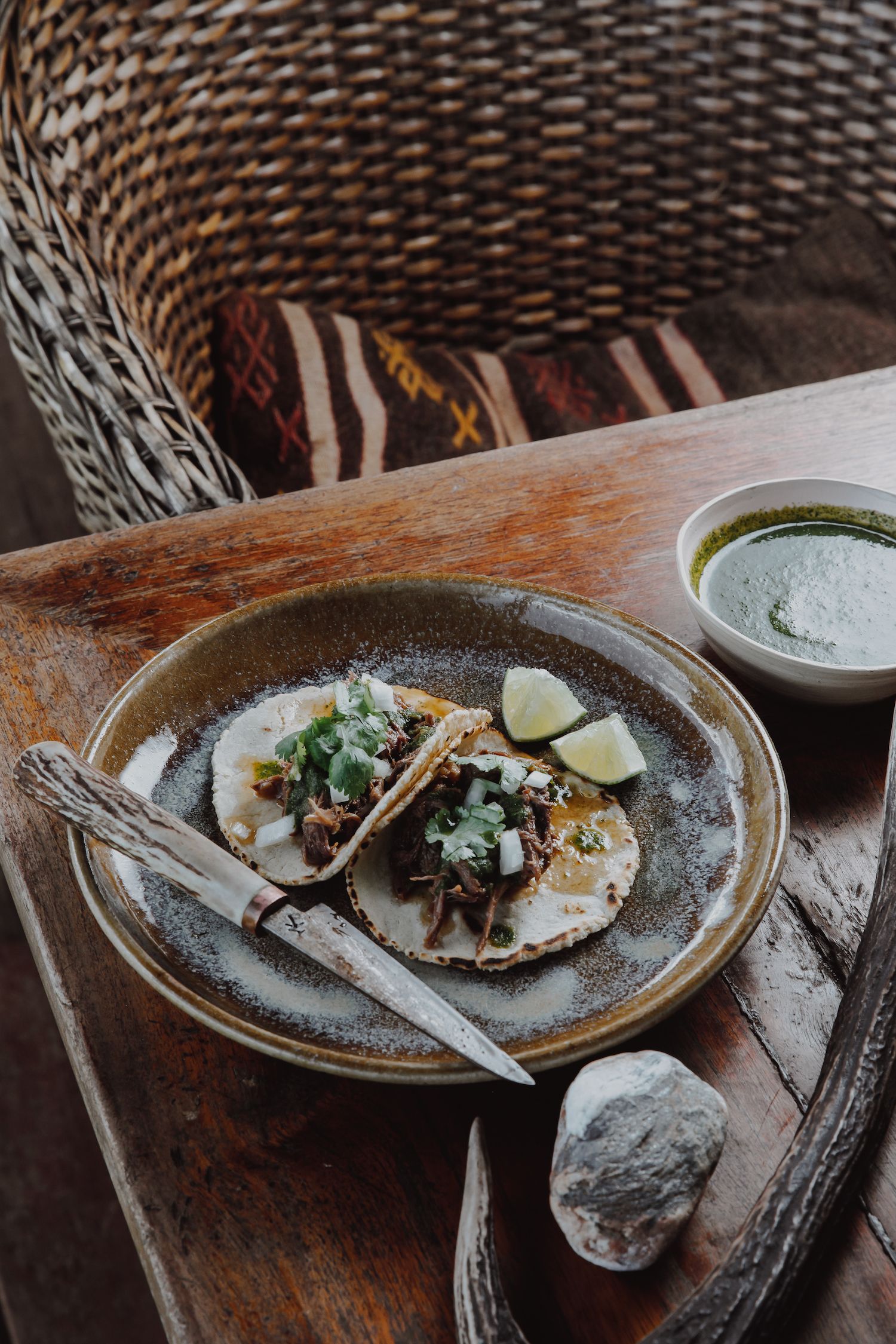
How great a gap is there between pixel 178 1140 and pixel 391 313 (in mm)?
2517

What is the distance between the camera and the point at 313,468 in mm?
2488

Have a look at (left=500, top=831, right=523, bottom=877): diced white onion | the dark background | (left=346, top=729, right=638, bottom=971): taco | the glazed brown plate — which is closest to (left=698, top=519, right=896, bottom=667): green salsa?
the glazed brown plate

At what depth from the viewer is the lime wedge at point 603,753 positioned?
3.72 feet

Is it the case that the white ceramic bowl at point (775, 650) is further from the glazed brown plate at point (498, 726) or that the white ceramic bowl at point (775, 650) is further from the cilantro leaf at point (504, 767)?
the cilantro leaf at point (504, 767)

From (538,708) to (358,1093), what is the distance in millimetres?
448

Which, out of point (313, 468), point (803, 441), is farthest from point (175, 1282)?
point (313, 468)

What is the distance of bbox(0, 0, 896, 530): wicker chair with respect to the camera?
233cm

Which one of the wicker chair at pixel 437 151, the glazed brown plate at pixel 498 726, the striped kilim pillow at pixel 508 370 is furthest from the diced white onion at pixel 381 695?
the striped kilim pillow at pixel 508 370

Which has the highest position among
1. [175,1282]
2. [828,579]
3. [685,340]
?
[828,579]

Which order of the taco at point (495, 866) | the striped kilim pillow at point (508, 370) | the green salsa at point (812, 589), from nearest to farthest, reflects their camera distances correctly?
the taco at point (495, 866)
the green salsa at point (812, 589)
the striped kilim pillow at point (508, 370)

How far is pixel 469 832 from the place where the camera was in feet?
3.40

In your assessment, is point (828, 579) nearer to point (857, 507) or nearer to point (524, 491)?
point (857, 507)

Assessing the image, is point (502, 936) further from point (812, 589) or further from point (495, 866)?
point (812, 589)

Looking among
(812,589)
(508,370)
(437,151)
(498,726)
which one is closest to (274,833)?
(498,726)
